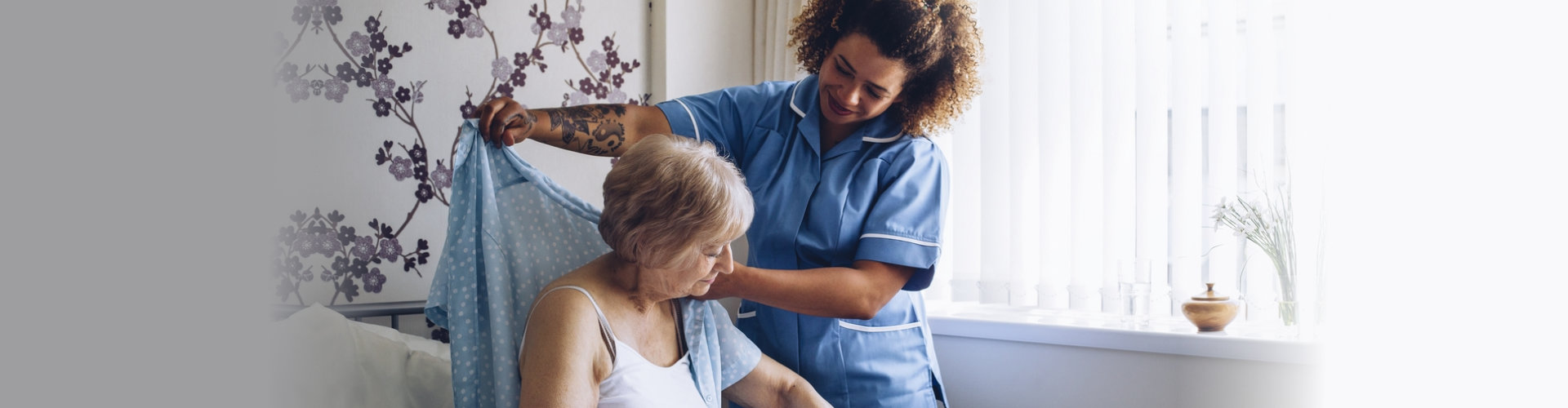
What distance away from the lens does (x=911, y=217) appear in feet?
5.50

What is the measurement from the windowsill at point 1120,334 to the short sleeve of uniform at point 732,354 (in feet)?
3.06

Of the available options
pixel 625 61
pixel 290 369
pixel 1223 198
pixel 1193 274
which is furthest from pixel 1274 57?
pixel 290 369

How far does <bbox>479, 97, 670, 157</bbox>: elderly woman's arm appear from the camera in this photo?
1.48 metres

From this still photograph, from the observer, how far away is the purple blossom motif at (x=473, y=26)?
2180mm

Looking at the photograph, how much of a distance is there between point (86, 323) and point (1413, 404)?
217 cm

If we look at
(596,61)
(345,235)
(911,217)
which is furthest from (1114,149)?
(345,235)

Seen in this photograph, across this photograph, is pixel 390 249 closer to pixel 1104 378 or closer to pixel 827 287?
pixel 827 287

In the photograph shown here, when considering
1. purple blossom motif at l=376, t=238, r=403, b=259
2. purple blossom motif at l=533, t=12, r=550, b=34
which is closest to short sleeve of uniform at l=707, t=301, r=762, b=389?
purple blossom motif at l=376, t=238, r=403, b=259

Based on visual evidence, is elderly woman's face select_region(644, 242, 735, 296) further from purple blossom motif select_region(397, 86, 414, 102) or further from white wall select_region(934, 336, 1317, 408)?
white wall select_region(934, 336, 1317, 408)

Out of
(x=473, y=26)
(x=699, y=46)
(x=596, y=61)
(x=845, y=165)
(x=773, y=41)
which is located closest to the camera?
(x=845, y=165)

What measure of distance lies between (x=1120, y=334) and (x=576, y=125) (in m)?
1.32

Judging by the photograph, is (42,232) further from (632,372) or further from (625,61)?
(625,61)

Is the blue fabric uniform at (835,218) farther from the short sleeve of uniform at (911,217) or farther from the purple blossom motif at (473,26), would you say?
the purple blossom motif at (473,26)

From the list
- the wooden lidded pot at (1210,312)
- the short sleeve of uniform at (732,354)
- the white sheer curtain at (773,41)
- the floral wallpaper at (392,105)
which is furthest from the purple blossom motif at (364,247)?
the wooden lidded pot at (1210,312)
